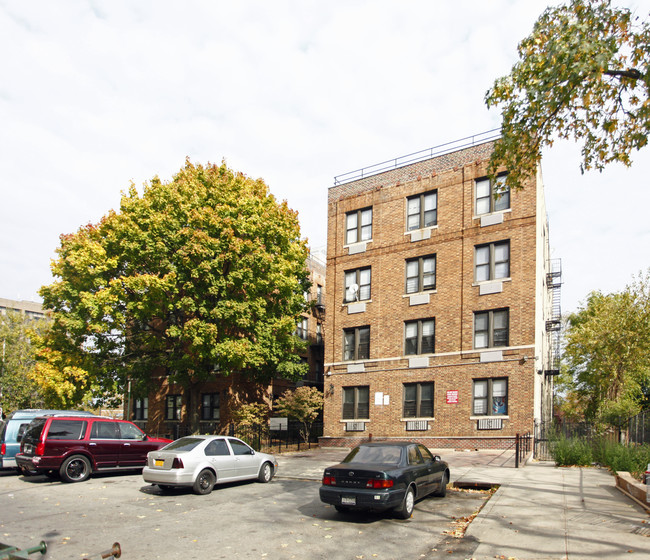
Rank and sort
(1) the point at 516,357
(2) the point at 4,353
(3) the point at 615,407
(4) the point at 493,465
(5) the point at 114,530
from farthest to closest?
(2) the point at 4,353 → (3) the point at 615,407 → (1) the point at 516,357 → (4) the point at 493,465 → (5) the point at 114,530

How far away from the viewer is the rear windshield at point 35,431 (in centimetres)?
1614

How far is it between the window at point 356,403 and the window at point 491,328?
6.54 m

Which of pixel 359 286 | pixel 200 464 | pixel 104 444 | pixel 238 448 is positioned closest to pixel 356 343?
pixel 359 286

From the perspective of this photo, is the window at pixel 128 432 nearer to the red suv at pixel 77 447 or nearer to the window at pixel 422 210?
the red suv at pixel 77 447

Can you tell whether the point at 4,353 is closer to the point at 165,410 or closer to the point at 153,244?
the point at 165,410

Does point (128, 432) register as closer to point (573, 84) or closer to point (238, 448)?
point (238, 448)

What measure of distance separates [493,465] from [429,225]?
41.9ft

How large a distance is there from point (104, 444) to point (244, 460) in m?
4.72

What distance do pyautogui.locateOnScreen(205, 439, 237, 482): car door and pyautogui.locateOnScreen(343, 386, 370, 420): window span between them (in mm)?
14720

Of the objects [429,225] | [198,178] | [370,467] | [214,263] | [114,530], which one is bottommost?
[114,530]

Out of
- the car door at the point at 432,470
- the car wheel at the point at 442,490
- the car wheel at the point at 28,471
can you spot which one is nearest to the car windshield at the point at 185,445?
the car wheel at the point at 28,471

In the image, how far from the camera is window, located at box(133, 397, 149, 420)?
40406 mm

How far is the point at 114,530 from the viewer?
1043cm

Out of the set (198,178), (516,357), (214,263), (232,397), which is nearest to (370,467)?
(516,357)
